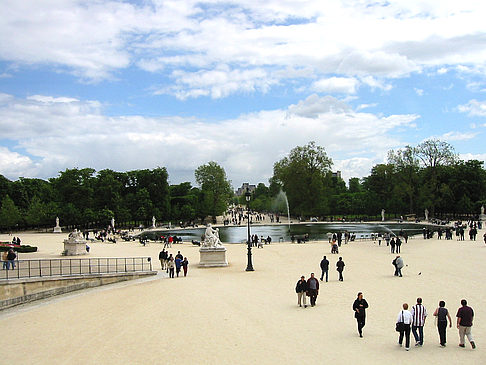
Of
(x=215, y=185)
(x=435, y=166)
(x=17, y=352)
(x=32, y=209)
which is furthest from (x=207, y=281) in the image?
(x=215, y=185)

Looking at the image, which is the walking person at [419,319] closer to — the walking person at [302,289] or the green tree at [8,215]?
the walking person at [302,289]

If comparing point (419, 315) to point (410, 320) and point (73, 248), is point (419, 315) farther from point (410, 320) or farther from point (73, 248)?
point (73, 248)

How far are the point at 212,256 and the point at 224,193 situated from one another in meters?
72.5

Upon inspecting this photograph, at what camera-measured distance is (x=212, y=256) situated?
2883cm

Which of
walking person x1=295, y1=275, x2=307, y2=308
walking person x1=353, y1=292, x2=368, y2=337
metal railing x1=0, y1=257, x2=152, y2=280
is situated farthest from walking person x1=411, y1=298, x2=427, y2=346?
metal railing x1=0, y1=257, x2=152, y2=280

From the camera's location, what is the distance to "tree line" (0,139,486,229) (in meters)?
74.5

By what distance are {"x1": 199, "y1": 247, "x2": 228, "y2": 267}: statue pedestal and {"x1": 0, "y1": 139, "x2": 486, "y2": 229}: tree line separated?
1880 inches

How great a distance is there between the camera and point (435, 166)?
3184 inches

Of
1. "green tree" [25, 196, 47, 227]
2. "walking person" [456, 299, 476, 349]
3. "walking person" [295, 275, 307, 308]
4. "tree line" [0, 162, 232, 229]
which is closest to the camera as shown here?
"walking person" [456, 299, 476, 349]

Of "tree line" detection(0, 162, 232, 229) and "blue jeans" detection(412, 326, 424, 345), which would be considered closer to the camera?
"blue jeans" detection(412, 326, 424, 345)

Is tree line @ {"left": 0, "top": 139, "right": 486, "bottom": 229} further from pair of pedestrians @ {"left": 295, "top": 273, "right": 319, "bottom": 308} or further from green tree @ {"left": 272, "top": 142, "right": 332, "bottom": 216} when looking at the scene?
pair of pedestrians @ {"left": 295, "top": 273, "right": 319, "bottom": 308}

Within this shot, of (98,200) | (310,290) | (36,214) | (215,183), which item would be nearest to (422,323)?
(310,290)

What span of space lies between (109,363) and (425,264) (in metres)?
21.2

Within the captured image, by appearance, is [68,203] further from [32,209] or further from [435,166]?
[435,166]
